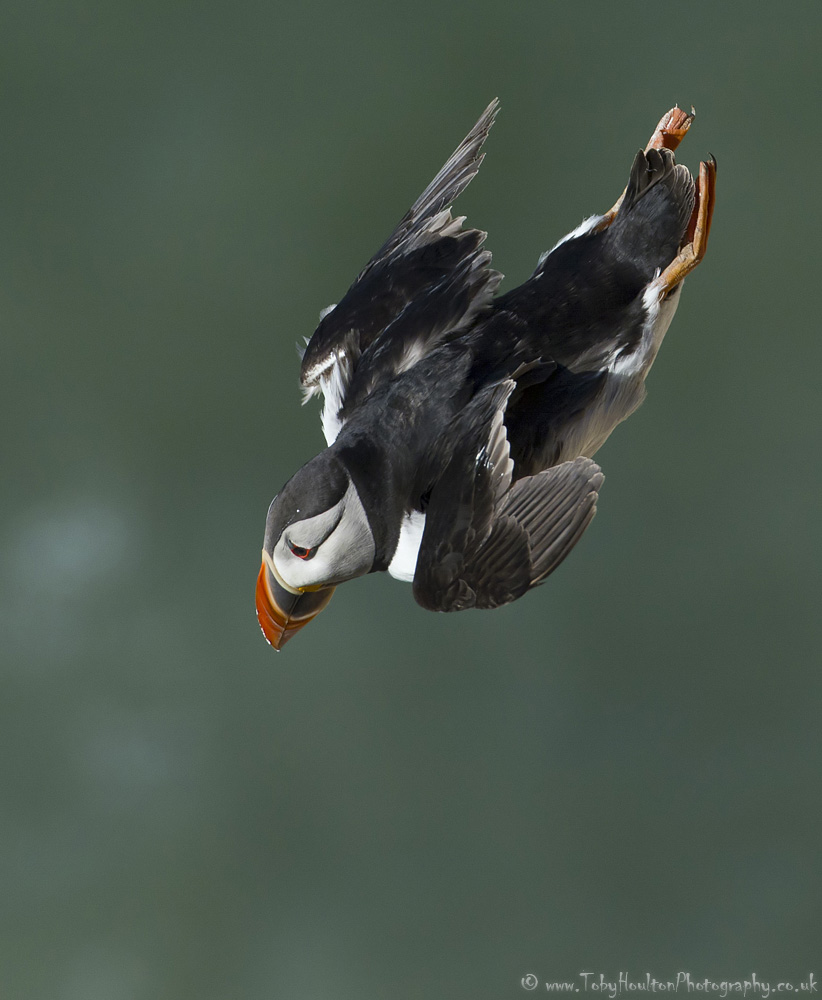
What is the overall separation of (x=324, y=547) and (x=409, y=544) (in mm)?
248

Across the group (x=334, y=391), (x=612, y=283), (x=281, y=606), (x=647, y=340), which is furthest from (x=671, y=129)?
(x=281, y=606)

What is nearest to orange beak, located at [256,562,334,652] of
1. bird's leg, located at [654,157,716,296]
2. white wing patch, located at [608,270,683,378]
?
white wing patch, located at [608,270,683,378]

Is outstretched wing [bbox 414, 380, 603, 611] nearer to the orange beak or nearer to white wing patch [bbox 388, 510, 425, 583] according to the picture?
white wing patch [bbox 388, 510, 425, 583]

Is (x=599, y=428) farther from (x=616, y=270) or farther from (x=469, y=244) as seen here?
(x=469, y=244)

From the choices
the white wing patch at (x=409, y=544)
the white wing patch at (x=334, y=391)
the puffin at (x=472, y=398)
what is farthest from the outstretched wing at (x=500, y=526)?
the white wing patch at (x=334, y=391)

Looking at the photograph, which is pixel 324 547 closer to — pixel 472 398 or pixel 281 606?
pixel 281 606

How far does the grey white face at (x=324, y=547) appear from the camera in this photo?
2883mm

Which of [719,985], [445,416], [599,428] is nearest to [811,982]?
[719,985]

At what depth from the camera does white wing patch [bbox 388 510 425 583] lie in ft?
9.82

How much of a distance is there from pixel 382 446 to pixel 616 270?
0.90 metres

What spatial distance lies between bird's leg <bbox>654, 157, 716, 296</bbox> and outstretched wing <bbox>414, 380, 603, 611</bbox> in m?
0.79

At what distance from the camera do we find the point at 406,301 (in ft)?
11.0

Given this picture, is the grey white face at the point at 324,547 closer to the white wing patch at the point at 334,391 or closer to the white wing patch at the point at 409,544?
the white wing patch at the point at 409,544

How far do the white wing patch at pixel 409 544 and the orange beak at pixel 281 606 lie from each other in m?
0.24
